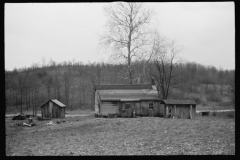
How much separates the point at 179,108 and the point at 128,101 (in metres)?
6.69

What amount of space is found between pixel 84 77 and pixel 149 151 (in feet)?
257

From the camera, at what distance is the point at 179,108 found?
3141 centimetres

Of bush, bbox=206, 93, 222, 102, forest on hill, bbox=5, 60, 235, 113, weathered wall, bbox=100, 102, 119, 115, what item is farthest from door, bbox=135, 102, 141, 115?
bush, bbox=206, 93, 222, 102

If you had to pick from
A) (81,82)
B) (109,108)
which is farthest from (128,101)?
(81,82)

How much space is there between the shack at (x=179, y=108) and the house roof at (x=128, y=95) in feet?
8.89

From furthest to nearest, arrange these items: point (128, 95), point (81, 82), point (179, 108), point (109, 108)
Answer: point (81, 82) < point (128, 95) < point (109, 108) < point (179, 108)

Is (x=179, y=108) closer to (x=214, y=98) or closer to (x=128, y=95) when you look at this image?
(x=128, y=95)

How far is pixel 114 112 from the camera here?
32.5 meters

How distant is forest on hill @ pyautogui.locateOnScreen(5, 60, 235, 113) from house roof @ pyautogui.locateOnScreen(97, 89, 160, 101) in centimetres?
2901

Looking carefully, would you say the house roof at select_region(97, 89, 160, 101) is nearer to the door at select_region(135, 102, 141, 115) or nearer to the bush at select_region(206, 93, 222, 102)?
the door at select_region(135, 102, 141, 115)

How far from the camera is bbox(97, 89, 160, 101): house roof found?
108 ft
